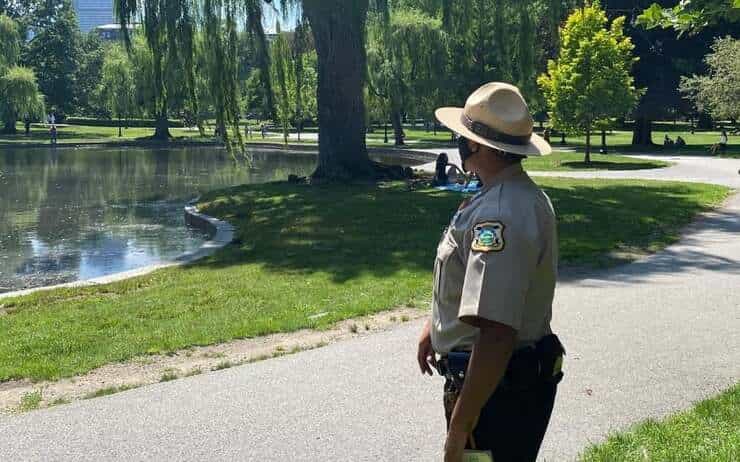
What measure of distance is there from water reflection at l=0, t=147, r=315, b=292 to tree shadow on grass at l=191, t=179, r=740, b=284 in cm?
153

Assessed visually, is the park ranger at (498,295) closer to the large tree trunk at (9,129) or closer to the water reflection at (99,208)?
the water reflection at (99,208)

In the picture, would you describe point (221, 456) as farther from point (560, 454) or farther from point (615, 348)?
point (615, 348)

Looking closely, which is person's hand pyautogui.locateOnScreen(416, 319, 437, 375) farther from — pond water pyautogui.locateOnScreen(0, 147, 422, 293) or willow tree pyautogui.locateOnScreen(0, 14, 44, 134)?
willow tree pyautogui.locateOnScreen(0, 14, 44, 134)

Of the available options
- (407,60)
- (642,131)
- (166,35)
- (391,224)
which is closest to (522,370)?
(391,224)

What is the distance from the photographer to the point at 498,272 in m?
2.43

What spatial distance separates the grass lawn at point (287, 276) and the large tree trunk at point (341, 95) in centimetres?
285

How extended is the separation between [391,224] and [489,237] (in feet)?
38.9

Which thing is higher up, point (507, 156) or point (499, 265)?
point (507, 156)

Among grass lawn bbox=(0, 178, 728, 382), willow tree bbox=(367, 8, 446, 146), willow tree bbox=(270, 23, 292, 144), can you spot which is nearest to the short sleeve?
grass lawn bbox=(0, 178, 728, 382)

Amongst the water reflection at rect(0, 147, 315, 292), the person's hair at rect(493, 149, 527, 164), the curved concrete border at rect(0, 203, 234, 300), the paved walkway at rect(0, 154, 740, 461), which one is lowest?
the water reflection at rect(0, 147, 315, 292)

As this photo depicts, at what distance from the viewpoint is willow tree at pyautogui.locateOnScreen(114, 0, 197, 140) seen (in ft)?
58.2

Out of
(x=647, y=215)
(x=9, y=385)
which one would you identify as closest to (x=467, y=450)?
(x=9, y=385)

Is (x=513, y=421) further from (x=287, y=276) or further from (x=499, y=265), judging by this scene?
(x=287, y=276)

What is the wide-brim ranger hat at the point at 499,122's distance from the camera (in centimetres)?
267
